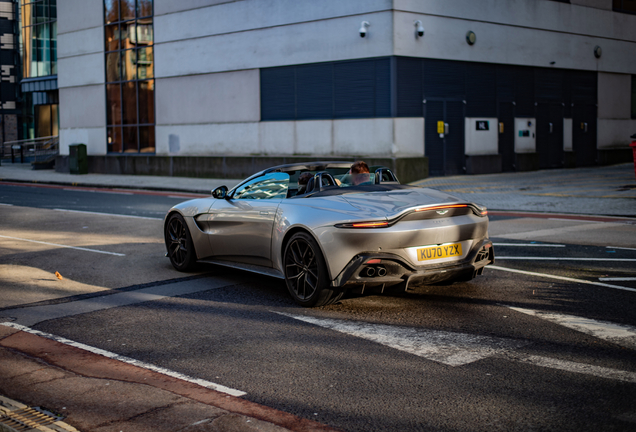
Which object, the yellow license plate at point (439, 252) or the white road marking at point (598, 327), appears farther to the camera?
the yellow license plate at point (439, 252)

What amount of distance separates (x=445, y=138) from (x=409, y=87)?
2.49m

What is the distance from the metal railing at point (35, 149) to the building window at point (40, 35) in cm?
425

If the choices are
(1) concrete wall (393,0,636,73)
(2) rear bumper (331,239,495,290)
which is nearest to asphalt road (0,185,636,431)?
(2) rear bumper (331,239,495,290)

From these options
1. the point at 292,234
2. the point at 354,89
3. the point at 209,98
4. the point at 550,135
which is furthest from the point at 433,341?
the point at 550,135

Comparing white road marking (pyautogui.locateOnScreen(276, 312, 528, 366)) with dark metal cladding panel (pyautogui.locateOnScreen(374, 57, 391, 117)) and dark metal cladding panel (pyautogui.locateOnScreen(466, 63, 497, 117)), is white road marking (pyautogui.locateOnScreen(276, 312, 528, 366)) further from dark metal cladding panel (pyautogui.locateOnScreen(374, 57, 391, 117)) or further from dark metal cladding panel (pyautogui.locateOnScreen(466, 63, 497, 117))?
dark metal cladding panel (pyautogui.locateOnScreen(466, 63, 497, 117))

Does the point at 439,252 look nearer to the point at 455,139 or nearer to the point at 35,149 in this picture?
the point at 455,139

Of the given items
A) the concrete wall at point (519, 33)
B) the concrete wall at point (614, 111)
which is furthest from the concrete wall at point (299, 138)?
the concrete wall at point (614, 111)

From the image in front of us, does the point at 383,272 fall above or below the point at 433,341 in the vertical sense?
above

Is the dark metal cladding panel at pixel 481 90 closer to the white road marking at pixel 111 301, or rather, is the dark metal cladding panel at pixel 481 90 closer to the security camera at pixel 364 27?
the security camera at pixel 364 27

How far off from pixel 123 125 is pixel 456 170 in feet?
53.3

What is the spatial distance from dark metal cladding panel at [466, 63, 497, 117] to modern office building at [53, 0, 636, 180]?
0.18 feet

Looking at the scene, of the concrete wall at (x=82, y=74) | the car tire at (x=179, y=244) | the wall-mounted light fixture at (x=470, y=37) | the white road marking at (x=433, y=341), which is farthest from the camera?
the concrete wall at (x=82, y=74)

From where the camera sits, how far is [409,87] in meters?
23.3

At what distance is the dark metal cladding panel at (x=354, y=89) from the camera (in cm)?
2343
